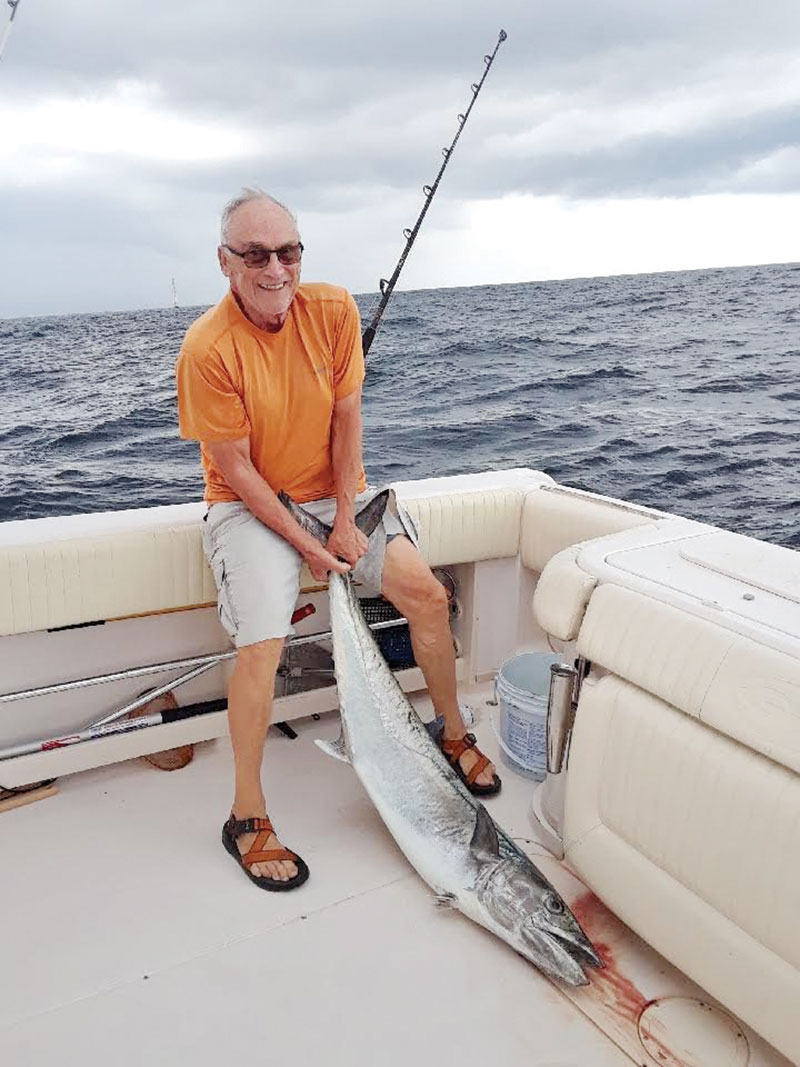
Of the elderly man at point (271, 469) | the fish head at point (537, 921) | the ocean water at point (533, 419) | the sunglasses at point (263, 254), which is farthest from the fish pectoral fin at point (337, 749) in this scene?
the ocean water at point (533, 419)

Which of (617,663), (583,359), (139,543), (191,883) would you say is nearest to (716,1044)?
(617,663)

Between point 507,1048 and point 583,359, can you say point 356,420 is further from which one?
point 583,359

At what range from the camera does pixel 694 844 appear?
1.78 metres

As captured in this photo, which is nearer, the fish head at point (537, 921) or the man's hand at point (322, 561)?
the fish head at point (537, 921)

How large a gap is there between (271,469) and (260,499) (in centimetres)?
19

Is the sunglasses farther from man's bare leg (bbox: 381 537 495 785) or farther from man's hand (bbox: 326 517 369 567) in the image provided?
man's bare leg (bbox: 381 537 495 785)

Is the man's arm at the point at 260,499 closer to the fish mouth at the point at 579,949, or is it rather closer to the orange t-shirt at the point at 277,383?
the orange t-shirt at the point at 277,383

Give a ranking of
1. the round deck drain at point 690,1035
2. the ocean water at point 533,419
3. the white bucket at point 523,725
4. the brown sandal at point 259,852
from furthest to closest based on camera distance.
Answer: the ocean water at point 533,419 < the white bucket at point 523,725 < the brown sandal at point 259,852 < the round deck drain at point 690,1035

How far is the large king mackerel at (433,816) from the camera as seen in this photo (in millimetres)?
2017

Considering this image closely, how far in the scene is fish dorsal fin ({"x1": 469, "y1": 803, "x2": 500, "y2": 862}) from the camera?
2143 mm

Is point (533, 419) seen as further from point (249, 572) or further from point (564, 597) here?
point (564, 597)

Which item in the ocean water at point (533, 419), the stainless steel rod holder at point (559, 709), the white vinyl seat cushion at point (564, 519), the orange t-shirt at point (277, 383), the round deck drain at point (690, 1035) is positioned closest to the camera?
the round deck drain at point (690, 1035)

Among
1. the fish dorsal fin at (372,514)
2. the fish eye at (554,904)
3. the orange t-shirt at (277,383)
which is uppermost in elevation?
the orange t-shirt at (277,383)

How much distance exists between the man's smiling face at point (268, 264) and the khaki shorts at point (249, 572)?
589 millimetres
